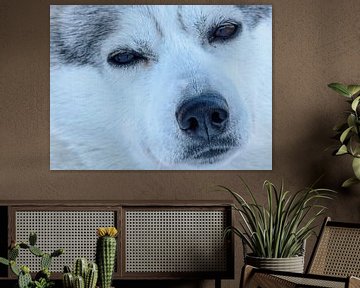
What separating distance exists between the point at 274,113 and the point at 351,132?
565 millimetres

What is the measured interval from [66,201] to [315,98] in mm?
1849

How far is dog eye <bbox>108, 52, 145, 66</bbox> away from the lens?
5.59 m

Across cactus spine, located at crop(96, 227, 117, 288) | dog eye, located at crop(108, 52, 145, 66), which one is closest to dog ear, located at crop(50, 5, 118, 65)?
dog eye, located at crop(108, 52, 145, 66)

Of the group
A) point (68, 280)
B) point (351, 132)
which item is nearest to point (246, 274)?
point (68, 280)

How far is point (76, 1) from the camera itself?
556 cm

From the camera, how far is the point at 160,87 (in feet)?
18.3

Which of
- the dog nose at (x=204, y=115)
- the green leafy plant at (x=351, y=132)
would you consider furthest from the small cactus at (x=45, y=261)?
the green leafy plant at (x=351, y=132)

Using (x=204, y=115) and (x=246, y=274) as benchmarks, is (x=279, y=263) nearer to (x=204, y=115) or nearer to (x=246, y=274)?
(x=246, y=274)

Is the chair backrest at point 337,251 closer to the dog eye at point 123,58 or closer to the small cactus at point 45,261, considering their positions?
the small cactus at point 45,261

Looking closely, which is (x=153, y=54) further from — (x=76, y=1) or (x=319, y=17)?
(x=319, y=17)

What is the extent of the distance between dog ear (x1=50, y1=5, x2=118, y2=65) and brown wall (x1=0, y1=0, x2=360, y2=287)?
0.20 feet

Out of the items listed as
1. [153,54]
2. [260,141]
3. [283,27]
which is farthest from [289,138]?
[153,54]

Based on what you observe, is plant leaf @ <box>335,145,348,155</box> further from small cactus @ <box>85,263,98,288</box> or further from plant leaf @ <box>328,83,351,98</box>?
small cactus @ <box>85,263,98,288</box>

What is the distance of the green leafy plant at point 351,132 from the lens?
5186 mm
